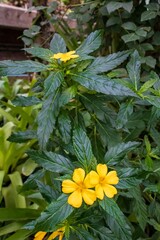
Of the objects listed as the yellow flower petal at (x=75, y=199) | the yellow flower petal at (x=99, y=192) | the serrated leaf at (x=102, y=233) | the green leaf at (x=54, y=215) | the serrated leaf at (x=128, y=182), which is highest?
the yellow flower petal at (x=99, y=192)

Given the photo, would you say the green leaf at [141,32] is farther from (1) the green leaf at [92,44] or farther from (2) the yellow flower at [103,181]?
(2) the yellow flower at [103,181]

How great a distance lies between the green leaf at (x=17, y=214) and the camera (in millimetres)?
1090

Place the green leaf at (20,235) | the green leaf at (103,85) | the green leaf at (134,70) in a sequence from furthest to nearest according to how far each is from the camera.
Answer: the green leaf at (20,235) → the green leaf at (134,70) → the green leaf at (103,85)

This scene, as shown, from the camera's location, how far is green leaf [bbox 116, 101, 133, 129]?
2.30ft

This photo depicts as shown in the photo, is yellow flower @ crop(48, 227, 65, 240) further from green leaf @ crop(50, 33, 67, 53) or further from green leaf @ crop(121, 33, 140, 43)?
green leaf @ crop(121, 33, 140, 43)

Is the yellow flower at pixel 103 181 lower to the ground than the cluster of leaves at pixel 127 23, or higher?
lower

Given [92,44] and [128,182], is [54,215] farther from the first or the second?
[92,44]

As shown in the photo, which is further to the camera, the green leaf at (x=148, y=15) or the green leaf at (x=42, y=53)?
the green leaf at (x=148, y=15)

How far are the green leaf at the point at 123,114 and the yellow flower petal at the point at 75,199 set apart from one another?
21 centimetres

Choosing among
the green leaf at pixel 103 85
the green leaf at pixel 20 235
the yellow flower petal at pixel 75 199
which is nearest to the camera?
the yellow flower petal at pixel 75 199

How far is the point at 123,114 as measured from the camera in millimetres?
711

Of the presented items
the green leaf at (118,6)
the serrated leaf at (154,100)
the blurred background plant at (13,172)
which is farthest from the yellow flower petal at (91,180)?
the green leaf at (118,6)

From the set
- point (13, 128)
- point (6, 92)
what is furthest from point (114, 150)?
point (6, 92)

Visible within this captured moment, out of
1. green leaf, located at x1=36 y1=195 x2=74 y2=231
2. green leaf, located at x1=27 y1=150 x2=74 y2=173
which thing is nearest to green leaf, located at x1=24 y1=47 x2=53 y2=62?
green leaf, located at x1=27 y1=150 x2=74 y2=173
